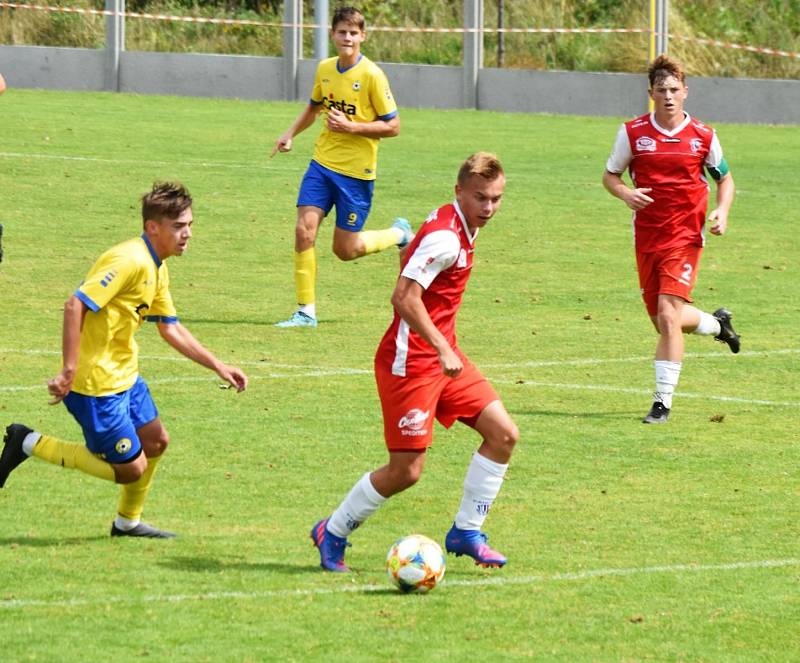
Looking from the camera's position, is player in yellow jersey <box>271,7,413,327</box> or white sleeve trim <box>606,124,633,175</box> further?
player in yellow jersey <box>271,7,413,327</box>

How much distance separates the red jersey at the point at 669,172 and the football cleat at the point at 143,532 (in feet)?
14.6

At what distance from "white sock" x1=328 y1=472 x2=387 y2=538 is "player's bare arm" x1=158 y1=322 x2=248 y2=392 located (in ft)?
2.56

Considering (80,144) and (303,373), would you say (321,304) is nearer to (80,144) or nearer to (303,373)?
(303,373)

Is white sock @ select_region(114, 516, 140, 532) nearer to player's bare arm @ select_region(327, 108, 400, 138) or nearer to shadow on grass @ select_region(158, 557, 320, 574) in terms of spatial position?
shadow on grass @ select_region(158, 557, 320, 574)

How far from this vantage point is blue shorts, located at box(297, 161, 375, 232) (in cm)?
1400

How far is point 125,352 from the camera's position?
25.8 feet

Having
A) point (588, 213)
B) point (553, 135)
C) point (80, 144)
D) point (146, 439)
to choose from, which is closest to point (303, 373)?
point (146, 439)

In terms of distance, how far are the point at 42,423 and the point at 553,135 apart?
19.6 meters

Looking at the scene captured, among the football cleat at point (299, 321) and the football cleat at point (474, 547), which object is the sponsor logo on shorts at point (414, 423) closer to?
the football cleat at point (474, 547)

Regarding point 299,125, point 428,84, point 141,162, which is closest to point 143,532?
point 299,125

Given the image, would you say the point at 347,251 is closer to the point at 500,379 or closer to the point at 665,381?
the point at 500,379

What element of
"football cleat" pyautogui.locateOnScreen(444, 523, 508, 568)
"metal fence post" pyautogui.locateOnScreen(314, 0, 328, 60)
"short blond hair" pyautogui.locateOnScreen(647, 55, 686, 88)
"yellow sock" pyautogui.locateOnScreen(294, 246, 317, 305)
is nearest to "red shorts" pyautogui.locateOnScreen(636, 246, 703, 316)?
"short blond hair" pyautogui.locateOnScreen(647, 55, 686, 88)

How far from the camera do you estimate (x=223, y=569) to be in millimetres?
7566

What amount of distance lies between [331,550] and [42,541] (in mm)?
1396
